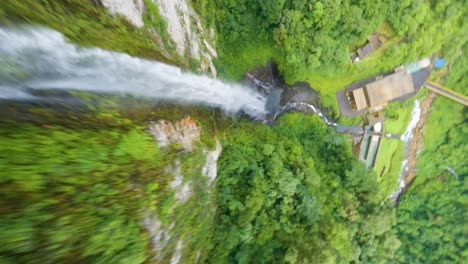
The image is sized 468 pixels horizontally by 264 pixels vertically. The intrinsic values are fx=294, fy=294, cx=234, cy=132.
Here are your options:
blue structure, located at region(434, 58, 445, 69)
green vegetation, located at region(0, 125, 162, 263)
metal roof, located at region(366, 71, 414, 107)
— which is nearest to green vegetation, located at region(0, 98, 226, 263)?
green vegetation, located at region(0, 125, 162, 263)

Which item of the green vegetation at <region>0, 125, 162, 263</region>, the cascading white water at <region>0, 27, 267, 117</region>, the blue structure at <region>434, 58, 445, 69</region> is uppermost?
the blue structure at <region>434, 58, 445, 69</region>

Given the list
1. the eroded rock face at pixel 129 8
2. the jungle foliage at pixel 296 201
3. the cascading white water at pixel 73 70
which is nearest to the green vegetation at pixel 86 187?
the cascading white water at pixel 73 70

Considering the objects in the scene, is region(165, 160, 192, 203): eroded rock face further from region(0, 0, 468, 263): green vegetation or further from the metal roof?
the metal roof

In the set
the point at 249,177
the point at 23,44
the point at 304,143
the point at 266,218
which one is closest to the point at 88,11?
the point at 23,44

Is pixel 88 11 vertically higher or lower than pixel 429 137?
lower

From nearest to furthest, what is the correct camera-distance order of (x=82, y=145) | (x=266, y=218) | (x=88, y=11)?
(x=82, y=145) < (x=88, y=11) < (x=266, y=218)

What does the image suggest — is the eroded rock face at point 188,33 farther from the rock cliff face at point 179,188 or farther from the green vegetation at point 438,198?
the green vegetation at point 438,198

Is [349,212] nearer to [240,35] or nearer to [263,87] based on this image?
[263,87]
